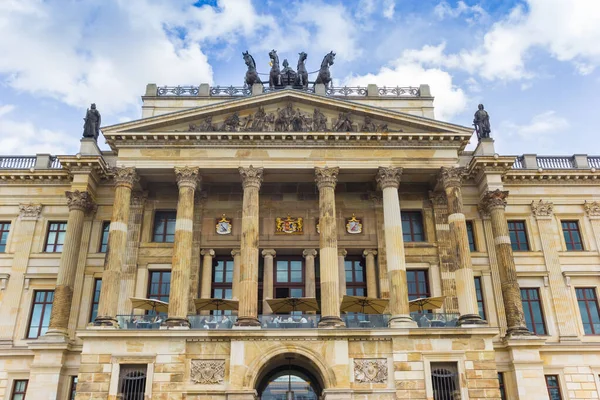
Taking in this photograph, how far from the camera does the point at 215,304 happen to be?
3222 cm

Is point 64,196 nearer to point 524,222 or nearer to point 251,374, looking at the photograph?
point 251,374

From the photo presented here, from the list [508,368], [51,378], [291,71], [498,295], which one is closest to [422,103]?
[291,71]

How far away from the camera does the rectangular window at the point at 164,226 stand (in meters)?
36.3

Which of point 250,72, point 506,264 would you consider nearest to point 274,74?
point 250,72

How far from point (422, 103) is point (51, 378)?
2836 centimetres

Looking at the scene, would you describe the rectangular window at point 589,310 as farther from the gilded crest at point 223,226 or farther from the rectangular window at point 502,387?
the gilded crest at point 223,226

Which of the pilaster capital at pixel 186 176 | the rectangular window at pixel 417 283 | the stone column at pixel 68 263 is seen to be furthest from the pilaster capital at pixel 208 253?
the rectangular window at pixel 417 283

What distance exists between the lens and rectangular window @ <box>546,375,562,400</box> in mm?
33406

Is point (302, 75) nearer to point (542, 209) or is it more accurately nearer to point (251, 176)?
point (251, 176)

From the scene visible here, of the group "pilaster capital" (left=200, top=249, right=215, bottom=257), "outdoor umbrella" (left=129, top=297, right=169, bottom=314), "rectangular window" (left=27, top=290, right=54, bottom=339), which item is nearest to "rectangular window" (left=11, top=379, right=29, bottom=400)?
"rectangular window" (left=27, top=290, right=54, bottom=339)

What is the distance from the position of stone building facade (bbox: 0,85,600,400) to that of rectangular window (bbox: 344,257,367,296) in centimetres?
14

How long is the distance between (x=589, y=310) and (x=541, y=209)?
7.00 m

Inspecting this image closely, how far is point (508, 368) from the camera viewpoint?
32.6 metres

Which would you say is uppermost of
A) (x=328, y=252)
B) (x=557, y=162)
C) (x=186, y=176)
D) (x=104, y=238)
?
(x=557, y=162)
